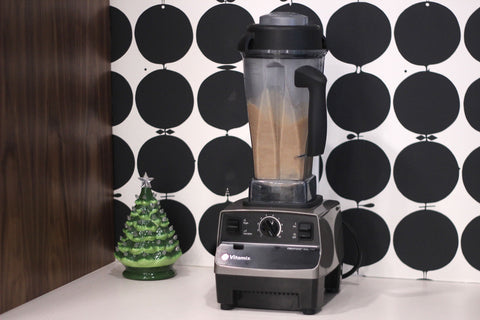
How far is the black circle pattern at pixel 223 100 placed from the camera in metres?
1.66

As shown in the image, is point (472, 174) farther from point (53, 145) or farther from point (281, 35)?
point (53, 145)

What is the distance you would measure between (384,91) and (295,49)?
0.29m

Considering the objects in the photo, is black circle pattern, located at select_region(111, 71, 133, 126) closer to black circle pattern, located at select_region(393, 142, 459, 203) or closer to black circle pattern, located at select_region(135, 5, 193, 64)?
black circle pattern, located at select_region(135, 5, 193, 64)

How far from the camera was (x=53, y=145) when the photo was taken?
150 cm

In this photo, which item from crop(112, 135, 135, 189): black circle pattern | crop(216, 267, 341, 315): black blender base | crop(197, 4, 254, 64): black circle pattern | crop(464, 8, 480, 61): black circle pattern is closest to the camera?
crop(216, 267, 341, 315): black blender base

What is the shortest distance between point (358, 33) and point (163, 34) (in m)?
0.44

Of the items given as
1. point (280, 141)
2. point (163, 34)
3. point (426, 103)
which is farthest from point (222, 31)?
point (426, 103)

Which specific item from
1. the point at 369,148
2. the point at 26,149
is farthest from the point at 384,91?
the point at 26,149

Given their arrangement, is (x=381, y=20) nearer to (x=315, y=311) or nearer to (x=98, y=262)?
(x=315, y=311)

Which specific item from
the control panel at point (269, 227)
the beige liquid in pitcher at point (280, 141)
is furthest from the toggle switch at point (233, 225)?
the beige liquid in pitcher at point (280, 141)

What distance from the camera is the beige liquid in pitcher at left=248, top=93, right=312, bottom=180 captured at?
1.42 metres

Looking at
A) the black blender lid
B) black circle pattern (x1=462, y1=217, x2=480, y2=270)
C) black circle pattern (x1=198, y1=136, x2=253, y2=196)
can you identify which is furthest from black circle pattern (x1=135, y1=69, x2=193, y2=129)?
black circle pattern (x1=462, y1=217, x2=480, y2=270)

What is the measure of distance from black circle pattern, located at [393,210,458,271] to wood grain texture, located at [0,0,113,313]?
0.67 m

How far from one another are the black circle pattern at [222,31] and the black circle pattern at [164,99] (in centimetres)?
10
